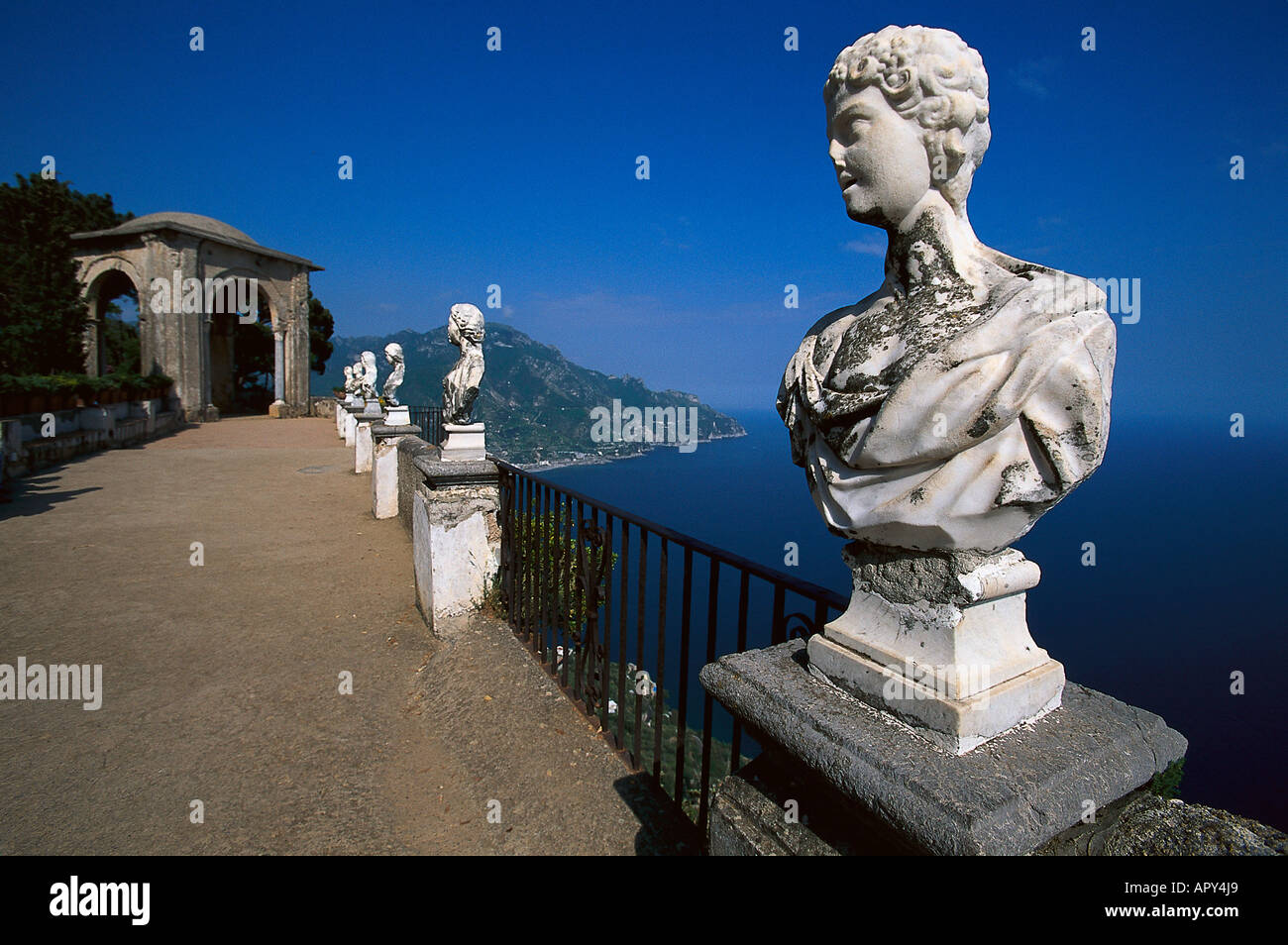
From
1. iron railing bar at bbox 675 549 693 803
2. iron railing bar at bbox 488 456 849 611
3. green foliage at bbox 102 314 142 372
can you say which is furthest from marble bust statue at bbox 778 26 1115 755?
green foliage at bbox 102 314 142 372

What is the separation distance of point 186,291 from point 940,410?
92.9ft

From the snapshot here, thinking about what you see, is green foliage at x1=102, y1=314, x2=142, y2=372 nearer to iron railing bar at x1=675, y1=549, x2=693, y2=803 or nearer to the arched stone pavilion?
the arched stone pavilion

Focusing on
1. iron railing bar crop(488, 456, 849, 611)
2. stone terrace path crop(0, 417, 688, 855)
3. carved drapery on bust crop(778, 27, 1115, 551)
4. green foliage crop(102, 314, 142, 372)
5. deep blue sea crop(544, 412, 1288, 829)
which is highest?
green foliage crop(102, 314, 142, 372)

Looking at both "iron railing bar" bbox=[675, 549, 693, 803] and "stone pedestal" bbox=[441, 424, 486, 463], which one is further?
"stone pedestal" bbox=[441, 424, 486, 463]

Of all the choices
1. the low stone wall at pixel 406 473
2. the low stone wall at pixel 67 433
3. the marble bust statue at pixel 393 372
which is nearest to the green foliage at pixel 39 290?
the low stone wall at pixel 67 433

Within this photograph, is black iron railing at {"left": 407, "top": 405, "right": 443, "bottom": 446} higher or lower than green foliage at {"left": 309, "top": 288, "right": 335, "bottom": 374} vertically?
lower

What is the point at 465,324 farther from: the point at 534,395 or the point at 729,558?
the point at 534,395

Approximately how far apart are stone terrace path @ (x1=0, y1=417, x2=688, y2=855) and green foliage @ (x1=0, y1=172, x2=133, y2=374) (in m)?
17.9

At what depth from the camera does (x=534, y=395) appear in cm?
8050

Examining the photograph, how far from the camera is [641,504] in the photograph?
4178 cm

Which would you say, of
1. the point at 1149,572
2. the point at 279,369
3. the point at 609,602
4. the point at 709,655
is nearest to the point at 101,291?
the point at 279,369

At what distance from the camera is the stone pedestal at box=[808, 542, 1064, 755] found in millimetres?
1319
